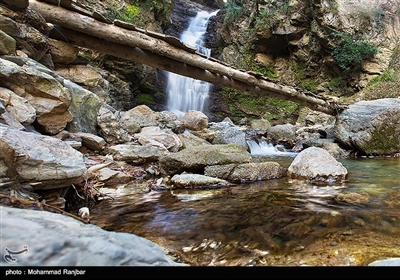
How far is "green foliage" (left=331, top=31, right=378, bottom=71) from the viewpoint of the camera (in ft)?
48.2

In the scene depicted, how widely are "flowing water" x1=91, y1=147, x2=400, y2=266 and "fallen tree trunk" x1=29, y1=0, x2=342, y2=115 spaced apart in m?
2.97

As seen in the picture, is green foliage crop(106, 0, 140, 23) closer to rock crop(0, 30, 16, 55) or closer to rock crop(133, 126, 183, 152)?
rock crop(133, 126, 183, 152)

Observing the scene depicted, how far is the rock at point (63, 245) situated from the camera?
2.79 ft

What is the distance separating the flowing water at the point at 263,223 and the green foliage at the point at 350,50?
46.9 ft

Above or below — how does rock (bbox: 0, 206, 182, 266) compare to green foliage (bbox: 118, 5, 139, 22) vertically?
below

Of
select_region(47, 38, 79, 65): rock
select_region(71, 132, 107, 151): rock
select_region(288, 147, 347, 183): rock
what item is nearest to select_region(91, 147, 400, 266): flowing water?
select_region(288, 147, 347, 183): rock

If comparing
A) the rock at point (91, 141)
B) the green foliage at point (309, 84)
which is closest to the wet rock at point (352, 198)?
the rock at point (91, 141)

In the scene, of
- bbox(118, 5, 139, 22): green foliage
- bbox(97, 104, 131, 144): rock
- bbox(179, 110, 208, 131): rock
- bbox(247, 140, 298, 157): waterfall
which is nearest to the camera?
bbox(97, 104, 131, 144): rock

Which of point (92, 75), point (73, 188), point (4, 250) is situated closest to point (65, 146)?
point (73, 188)

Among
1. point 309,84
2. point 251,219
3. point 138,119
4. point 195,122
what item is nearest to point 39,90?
point 251,219

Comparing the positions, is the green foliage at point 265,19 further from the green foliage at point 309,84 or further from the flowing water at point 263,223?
the flowing water at point 263,223

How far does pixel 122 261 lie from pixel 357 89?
59.6 ft

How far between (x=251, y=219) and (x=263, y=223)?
145 millimetres

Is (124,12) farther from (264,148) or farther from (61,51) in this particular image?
(264,148)
